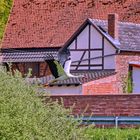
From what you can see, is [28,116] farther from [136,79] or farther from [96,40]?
[96,40]

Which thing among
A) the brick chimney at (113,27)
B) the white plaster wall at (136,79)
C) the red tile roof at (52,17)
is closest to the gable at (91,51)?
the brick chimney at (113,27)

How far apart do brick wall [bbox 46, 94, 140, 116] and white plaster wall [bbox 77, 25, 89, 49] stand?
12683mm

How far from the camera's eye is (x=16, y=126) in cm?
1076

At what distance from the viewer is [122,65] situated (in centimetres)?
3394

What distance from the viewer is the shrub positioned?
35.2 feet

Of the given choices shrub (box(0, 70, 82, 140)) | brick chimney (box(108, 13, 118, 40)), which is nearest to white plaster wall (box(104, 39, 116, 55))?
brick chimney (box(108, 13, 118, 40))

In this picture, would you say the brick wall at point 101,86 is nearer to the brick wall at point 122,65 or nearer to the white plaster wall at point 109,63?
the brick wall at point 122,65

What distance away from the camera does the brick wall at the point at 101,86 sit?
31391mm

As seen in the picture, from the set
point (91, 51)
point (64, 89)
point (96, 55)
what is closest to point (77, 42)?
point (91, 51)

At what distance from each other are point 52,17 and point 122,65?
9412mm

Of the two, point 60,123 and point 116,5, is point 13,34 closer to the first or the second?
point 116,5

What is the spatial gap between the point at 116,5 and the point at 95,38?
7.56 m

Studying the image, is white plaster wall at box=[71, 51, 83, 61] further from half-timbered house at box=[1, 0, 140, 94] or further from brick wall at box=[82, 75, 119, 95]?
brick wall at box=[82, 75, 119, 95]

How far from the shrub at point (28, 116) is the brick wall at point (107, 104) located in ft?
28.2
